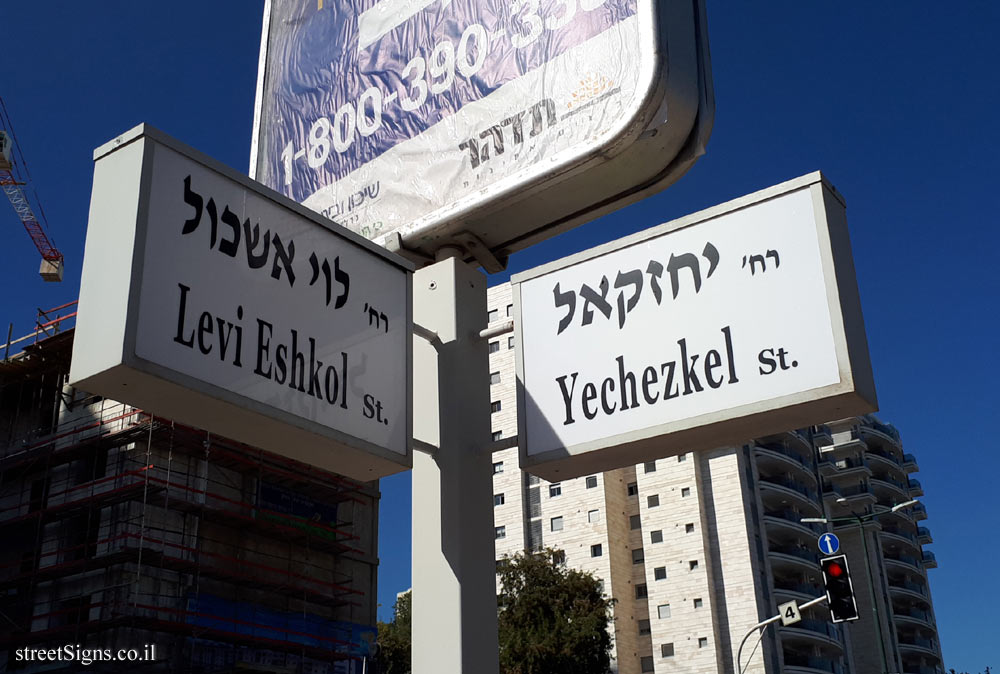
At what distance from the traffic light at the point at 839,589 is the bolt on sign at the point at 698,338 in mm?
18806

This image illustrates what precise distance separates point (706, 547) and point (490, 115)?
64.1 m

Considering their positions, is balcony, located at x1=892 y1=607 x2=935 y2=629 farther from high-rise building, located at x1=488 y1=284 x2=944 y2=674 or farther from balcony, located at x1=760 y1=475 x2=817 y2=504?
Result: balcony, located at x1=760 y1=475 x2=817 y2=504

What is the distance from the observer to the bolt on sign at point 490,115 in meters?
4.06

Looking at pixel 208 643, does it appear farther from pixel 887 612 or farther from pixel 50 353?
pixel 887 612

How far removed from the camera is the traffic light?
21.4 m

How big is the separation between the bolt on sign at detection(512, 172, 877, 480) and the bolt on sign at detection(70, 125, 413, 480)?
63cm

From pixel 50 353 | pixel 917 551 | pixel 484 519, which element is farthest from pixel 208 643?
pixel 917 551

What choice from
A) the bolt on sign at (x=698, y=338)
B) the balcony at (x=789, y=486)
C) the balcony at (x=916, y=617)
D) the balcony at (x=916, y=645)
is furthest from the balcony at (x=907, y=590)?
the bolt on sign at (x=698, y=338)

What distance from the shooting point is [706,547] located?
65625mm

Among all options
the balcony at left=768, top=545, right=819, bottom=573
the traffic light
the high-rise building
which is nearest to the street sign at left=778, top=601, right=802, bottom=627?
the traffic light

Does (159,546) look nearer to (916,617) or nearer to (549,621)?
(549,621)

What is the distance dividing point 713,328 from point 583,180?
2.68ft

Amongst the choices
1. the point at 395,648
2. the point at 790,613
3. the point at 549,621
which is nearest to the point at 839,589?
the point at 790,613

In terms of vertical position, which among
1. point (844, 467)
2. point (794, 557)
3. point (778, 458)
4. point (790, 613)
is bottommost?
point (790, 613)
